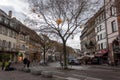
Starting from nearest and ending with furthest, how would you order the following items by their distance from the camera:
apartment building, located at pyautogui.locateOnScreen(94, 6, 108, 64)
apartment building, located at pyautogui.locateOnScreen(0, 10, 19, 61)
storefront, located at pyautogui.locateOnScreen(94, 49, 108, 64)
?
storefront, located at pyautogui.locateOnScreen(94, 49, 108, 64), apartment building, located at pyautogui.locateOnScreen(94, 6, 108, 64), apartment building, located at pyautogui.locateOnScreen(0, 10, 19, 61)

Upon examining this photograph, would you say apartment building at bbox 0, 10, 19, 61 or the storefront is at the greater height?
apartment building at bbox 0, 10, 19, 61

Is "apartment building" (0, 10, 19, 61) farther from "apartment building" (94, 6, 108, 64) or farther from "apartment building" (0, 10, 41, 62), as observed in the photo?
"apartment building" (94, 6, 108, 64)

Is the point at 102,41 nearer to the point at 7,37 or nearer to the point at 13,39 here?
the point at 7,37

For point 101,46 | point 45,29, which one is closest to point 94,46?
point 101,46

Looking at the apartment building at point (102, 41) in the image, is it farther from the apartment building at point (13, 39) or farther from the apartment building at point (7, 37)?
the apartment building at point (7, 37)

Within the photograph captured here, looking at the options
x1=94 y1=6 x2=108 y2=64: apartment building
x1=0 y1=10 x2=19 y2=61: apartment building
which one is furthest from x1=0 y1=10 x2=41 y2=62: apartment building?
x1=94 y1=6 x2=108 y2=64: apartment building

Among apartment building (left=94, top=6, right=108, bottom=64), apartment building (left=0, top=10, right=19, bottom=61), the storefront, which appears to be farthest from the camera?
apartment building (left=0, top=10, right=19, bottom=61)

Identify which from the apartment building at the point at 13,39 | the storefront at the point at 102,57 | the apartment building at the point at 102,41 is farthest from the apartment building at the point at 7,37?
the apartment building at the point at 102,41

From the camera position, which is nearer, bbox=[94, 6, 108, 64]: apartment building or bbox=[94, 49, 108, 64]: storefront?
bbox=[94, 49, 108, 64]: storefront

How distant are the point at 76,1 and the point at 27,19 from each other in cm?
750

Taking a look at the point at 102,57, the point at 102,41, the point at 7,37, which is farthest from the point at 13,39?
the point at 102,57

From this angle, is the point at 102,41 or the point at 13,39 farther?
the point at 13,39

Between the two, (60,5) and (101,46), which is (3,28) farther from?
(60,5)

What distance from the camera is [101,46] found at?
185 ft
